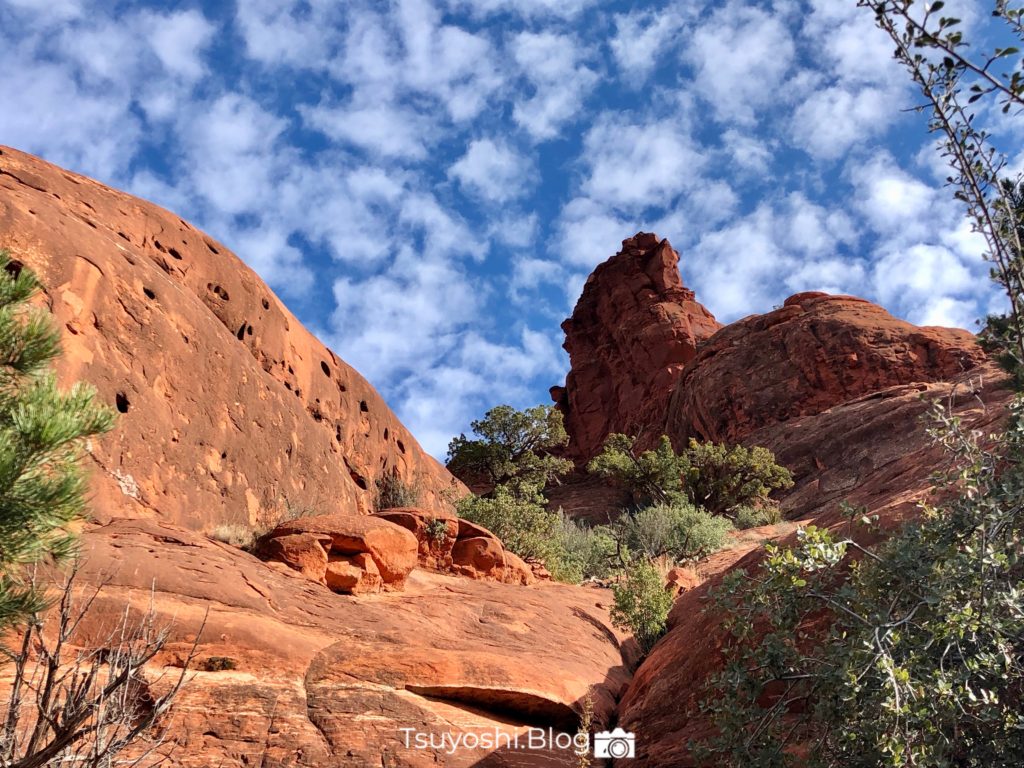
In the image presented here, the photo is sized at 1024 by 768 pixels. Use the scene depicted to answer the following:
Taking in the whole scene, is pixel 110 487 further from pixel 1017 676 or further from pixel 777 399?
pixel 777 399

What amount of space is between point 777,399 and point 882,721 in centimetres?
3603

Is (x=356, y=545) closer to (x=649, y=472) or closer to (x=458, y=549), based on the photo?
(x=458, y=549)

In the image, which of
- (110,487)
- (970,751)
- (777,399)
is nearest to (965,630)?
(970,751)

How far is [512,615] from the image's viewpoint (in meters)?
10.8

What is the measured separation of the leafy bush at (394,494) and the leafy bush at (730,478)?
580 inches

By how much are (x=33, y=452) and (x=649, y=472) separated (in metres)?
28.5

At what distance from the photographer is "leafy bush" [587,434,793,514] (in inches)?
1155

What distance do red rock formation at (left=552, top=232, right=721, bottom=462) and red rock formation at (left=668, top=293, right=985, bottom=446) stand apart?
6381mm

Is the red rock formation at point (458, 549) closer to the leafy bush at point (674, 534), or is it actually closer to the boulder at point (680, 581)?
the boulder at point (680, 581)

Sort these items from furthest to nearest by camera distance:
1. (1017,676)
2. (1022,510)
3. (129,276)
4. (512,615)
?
(129,276)
(512,615)
(1022,510)
(1017,676)

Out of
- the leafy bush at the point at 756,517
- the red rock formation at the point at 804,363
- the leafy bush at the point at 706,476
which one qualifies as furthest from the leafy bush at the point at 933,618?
the red rock formation at the point at 804,363

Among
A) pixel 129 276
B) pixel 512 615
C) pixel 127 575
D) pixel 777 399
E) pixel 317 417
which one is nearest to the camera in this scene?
pixel 127 575

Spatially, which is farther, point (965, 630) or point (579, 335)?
point (579, 335)

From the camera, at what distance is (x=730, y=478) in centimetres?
2972
